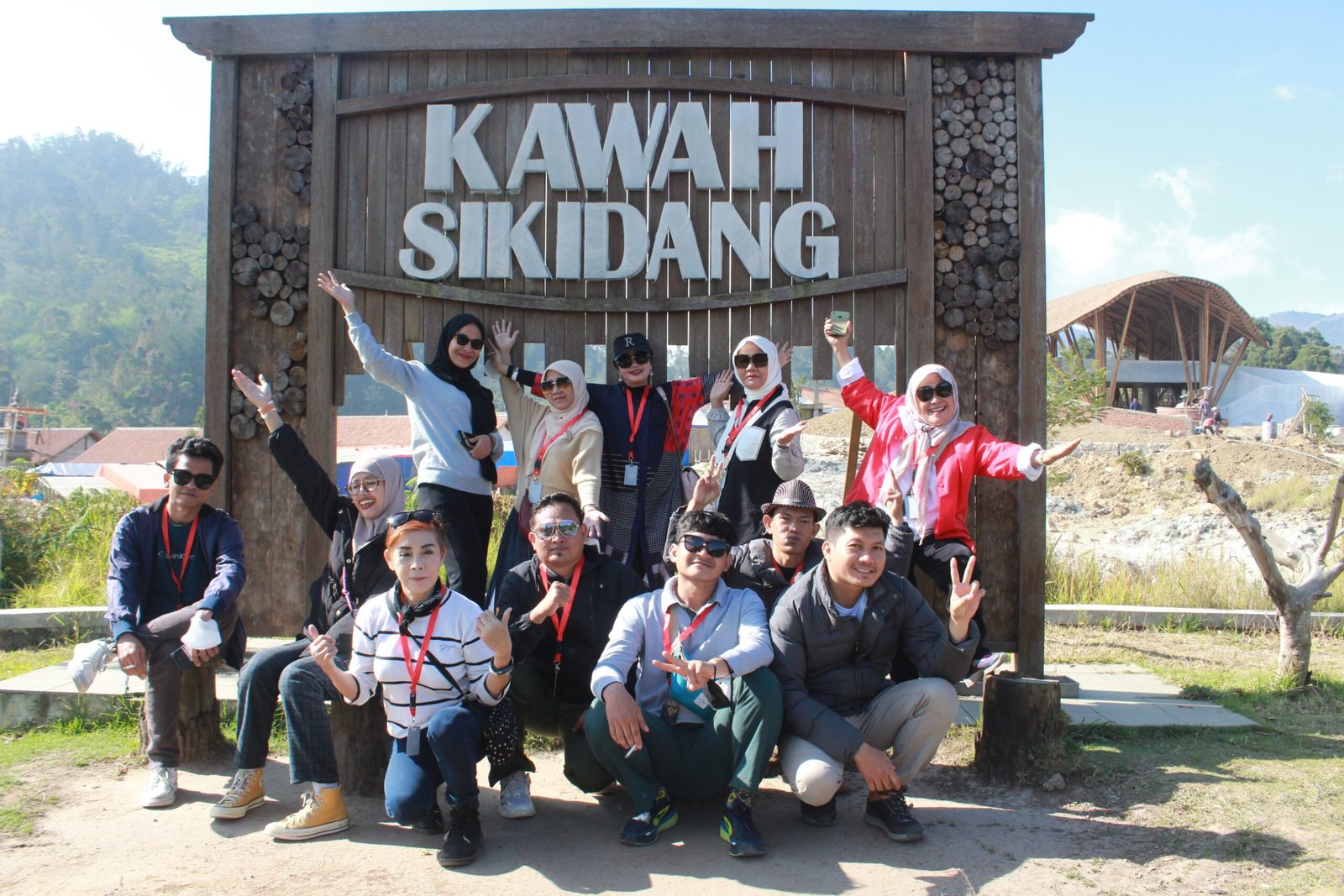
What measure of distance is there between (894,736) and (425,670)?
1.76m

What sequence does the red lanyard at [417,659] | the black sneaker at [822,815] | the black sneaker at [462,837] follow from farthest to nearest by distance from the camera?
the black sneaker at [822,815] → the red lanyard at [417,659] → the black sneaker at [462,837]

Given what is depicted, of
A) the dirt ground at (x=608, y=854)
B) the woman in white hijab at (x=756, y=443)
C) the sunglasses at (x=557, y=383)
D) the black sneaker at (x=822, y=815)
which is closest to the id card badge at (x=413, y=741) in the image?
the dirt ground at (x=608, y=854)

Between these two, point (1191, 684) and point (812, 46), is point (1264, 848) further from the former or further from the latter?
point (812, 46)

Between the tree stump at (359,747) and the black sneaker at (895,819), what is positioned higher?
the tree stump at (359,747)

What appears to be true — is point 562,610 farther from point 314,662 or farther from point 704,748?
point 314,662

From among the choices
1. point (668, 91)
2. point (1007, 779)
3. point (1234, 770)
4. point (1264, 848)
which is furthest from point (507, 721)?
point (668, 91)

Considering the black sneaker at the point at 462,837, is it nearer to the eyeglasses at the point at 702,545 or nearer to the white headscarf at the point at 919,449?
the eyeglasses at the point at 702,545

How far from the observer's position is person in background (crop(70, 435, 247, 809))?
161 inches

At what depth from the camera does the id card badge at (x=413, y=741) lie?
3.59m

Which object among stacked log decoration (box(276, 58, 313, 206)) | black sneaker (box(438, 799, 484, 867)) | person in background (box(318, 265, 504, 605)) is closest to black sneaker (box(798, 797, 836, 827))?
black sneaker (box(438, 799, 484, 867))

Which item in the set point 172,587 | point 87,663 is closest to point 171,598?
point 172,587

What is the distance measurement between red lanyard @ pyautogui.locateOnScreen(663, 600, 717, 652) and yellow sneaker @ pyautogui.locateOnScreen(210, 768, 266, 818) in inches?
65.3

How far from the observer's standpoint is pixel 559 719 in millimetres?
4102

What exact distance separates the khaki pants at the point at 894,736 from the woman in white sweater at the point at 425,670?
3.59ft
